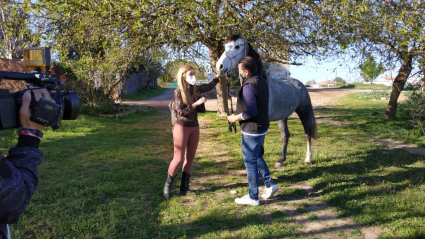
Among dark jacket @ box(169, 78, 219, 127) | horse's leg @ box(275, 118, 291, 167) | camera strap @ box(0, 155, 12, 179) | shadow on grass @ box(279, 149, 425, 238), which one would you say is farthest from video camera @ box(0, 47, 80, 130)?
horse's leg @ box(275, 118, 291, 167)

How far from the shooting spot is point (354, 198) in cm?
393

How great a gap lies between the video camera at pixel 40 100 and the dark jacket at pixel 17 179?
102 mm

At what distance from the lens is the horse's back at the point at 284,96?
4.99 metres

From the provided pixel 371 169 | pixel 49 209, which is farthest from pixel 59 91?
pixel 371 169

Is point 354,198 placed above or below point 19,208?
below

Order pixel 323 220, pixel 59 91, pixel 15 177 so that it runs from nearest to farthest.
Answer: pixel 15 177 < pixel 59 91 < pixel 323 220

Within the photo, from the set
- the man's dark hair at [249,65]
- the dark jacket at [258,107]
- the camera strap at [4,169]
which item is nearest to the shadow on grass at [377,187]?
the dark jacket at [258,107]

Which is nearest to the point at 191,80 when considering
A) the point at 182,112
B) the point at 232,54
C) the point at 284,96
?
the point at 182,112

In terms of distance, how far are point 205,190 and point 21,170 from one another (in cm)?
326

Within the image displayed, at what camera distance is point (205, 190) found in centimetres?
429

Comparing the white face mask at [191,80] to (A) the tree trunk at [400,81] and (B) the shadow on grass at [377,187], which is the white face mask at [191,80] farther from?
(A) the tree trunk at [400,81]

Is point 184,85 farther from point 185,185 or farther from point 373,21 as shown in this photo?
point 373,21

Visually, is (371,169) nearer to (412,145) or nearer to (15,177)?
(412,145)

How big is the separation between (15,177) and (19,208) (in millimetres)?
126
